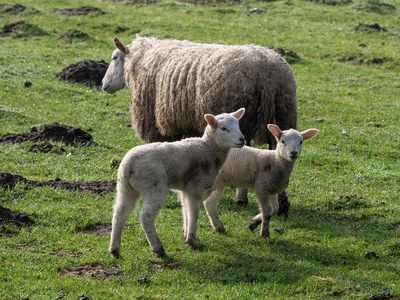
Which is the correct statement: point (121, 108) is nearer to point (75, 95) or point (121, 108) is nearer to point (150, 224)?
point (75, 95)

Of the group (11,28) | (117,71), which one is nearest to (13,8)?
(11,28)

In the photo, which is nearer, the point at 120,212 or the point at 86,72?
the point at 120,212

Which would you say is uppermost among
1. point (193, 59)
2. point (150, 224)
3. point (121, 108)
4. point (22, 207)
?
point (193, 59)

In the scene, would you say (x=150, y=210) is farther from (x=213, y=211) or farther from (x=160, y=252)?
(x=213, y=211)

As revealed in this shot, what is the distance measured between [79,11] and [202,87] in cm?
2188

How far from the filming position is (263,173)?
8742 millimetres

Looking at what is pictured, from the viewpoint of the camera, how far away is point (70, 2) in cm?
3272

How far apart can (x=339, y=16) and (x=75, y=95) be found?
1602 centimetres

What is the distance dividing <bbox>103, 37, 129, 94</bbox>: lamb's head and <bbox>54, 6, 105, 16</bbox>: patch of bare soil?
17331 mm

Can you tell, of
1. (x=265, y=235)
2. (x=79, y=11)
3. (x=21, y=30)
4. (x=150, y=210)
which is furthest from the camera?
(x=79, y=11)

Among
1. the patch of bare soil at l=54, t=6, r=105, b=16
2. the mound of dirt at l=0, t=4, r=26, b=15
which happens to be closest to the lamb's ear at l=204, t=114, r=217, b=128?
the patch of bare soil at l=54, t=6, r=105, b=16

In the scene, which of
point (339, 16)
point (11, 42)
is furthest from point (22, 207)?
point (339, 16)

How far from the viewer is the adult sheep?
988cm

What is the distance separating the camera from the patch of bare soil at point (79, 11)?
29.9 metres
